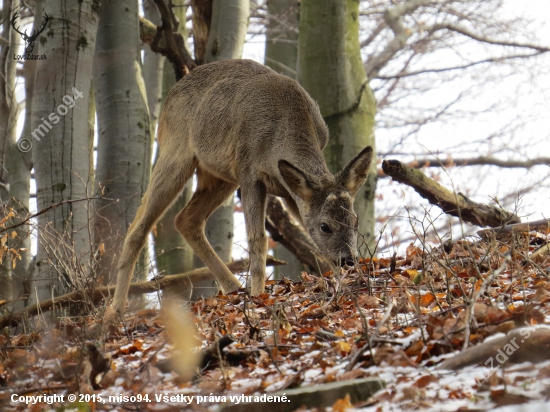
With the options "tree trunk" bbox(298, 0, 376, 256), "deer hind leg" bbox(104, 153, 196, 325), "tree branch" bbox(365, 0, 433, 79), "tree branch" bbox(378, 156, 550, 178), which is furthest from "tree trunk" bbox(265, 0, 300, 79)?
"deer hind leg" bbox(104, 153, 196, 325)

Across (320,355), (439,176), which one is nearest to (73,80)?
(320,355)

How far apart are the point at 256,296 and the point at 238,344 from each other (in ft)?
7.23

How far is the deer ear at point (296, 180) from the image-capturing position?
21.6 ft

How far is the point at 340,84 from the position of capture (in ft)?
37.5

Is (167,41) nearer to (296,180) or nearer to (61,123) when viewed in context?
(61,123)

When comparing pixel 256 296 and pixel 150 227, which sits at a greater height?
pixel 150 227

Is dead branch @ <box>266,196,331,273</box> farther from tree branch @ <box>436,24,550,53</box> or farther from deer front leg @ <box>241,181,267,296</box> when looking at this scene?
tree branch @ <box>436,24,550,53</box>

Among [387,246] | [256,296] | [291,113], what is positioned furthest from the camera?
[291,113]

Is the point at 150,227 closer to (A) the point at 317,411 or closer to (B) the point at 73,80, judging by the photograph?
(B) the point at 73,80

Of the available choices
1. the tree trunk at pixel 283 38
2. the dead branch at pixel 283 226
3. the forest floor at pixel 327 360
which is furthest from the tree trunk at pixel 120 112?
the tree trunk at pixel 283 38

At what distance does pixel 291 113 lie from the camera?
7.22 m

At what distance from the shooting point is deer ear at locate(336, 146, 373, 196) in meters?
6.87

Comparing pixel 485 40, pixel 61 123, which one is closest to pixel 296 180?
pixel 61 123

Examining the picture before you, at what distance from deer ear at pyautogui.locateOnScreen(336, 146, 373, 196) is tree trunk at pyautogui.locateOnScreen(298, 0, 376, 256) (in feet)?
13.8
